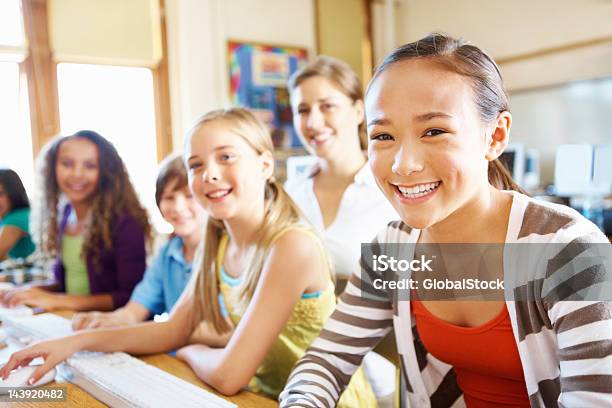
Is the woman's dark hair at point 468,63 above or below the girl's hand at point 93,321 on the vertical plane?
above

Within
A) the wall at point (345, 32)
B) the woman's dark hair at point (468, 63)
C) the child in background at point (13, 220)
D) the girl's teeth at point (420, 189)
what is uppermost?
the wall at point (345, 32)

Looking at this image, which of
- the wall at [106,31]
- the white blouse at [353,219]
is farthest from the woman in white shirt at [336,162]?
the wall at [106,31]

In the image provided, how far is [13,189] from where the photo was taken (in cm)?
257

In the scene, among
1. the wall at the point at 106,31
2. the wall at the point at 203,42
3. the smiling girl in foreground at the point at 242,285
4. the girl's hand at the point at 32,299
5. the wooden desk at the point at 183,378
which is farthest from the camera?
the wall at the point at 203,42

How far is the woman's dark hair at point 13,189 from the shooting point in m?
2.54

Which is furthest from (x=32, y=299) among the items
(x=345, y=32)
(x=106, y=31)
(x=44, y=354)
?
(x=345, y=32)

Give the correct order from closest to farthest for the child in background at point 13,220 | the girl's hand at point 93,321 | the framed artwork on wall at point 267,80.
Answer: the girl's hand at point 93,321 → the child in background at point 13,220 → the framed artwork on wall at point 267,80

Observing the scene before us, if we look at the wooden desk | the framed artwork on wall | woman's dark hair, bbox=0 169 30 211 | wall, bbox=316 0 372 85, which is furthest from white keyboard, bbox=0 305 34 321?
wall, bbox=316 0 372 85

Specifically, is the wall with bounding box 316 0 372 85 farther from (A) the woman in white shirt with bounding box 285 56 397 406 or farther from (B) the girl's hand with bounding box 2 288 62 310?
(B) the girl's hand with bounding box 2 288 62 310

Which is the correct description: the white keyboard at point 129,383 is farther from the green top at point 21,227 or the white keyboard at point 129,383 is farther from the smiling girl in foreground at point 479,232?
the green top at point 21,227

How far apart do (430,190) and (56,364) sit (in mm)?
790

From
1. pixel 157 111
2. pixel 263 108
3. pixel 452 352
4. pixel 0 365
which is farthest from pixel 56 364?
pixel 263 108

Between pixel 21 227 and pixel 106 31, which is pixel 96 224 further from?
pixel 106 31

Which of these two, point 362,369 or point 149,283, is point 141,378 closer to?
point 362,369
